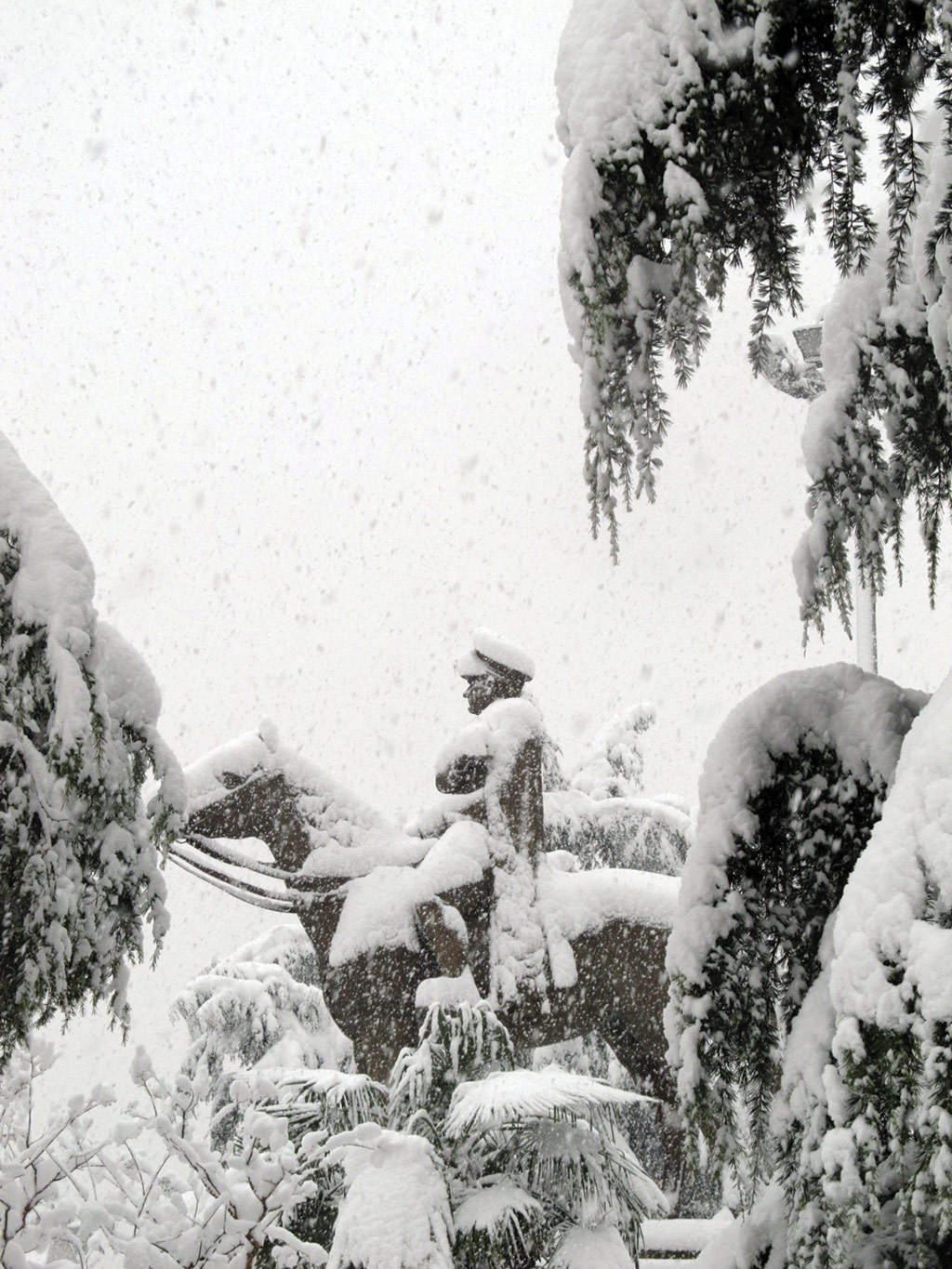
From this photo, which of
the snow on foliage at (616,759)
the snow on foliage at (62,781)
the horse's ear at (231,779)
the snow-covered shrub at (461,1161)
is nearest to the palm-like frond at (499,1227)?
the snow-covered shrub at (461,1161)

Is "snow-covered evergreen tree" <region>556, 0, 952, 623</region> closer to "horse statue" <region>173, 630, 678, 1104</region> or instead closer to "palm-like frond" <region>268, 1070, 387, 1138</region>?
"palm-like frond" <region>268, 1070, 387, 1138</region>

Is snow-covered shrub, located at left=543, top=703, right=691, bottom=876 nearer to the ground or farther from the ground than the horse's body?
farther from the ground

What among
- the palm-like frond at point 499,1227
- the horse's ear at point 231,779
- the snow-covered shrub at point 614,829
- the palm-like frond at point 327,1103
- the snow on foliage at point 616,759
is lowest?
the palm-like frond at point 499,1227

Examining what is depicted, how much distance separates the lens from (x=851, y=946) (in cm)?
167

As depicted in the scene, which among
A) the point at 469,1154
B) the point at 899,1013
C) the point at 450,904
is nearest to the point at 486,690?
the point at 450,904

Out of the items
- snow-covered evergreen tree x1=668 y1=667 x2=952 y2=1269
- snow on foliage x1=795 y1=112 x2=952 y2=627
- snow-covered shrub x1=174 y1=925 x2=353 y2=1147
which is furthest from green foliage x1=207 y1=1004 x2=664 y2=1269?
snow-covered shrub x1=174 y1=925 x2=353 y2=1147

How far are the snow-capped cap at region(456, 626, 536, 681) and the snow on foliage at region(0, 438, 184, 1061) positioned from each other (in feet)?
18.8

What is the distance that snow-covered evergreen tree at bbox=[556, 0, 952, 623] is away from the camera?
82.3 inches

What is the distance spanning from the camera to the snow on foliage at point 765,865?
230 centimetres

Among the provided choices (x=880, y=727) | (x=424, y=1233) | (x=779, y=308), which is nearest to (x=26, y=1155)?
(x=424, y=1233)

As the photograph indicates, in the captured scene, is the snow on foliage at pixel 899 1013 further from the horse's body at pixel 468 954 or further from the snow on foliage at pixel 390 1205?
the horse's body at pixel 468 954

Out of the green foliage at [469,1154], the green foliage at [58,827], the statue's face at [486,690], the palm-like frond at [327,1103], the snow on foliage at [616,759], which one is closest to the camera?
the green foliage at [58,827]

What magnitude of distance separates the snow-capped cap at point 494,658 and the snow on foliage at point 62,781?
5.72m

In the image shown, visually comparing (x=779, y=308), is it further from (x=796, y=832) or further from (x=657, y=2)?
(x=796, y=832)
